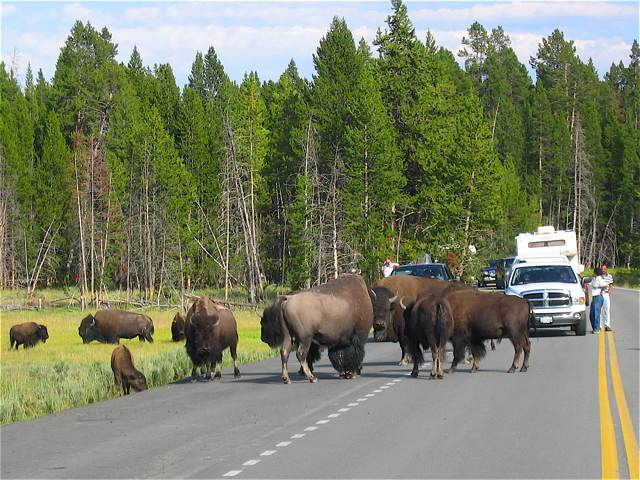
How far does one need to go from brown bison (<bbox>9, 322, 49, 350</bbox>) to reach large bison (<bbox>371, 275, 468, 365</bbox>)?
586 inches

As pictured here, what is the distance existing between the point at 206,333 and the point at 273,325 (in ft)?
4.12

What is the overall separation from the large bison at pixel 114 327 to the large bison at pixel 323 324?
664 inches

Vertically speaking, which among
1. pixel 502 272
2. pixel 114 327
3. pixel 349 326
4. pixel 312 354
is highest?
pixel 502 272

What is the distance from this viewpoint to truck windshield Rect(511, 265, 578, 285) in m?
33.2

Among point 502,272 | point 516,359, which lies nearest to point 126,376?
point 516,359

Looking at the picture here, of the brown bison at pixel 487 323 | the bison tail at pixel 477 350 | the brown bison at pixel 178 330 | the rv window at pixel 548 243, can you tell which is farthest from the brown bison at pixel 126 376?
the rv window at pixel 548 243

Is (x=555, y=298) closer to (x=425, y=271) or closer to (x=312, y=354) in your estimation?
(x=425, y=271)

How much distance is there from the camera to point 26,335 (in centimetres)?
3766

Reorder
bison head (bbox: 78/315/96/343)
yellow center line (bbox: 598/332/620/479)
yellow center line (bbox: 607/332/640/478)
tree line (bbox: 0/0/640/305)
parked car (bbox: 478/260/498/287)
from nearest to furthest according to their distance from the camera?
yellow center line (bbox: 598/332/620/479)
yellow center line (bbox: 607/332/640/478)
bison head (bbox: 78/315/96/343)
tree line (bbox: 0/0/640/305)
parked car (bbox: 478/260/498/287)

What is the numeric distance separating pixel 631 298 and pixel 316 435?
48.3 metres

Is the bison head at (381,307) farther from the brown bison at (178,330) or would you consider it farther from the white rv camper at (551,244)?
the white rv camper at (551,244)

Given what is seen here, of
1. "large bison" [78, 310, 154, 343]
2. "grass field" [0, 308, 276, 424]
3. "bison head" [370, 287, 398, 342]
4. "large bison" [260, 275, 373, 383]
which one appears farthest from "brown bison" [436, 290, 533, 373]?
"large bison" [78, 310, 154, 343]

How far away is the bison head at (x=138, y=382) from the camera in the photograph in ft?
70.7

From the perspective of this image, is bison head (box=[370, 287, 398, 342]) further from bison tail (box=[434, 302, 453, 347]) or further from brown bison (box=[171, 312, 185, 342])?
brown bison (box=[171, 312, 185, 342])
